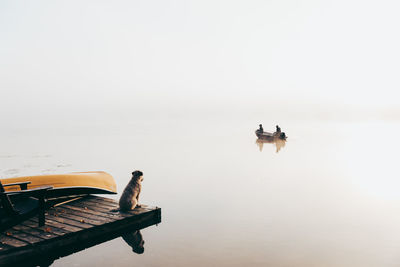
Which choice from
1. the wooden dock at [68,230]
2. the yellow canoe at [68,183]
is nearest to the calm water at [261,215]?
the wooden dock at [68,230]

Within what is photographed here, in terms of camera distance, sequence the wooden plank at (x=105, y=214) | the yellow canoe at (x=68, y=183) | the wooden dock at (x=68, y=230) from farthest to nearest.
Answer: the yellow canoe at (x=68, y=183) → the wooden plank at (x=105, y=214) → the wooden dock at (x=68, y=230)

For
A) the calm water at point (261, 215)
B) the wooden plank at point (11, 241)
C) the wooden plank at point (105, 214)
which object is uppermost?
the wooden plank at point (105, 214)

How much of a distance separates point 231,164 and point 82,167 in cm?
1071

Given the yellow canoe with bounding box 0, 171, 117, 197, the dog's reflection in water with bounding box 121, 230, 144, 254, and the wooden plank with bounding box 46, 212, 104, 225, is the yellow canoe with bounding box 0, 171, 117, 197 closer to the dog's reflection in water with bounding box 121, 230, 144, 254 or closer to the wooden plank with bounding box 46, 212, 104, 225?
the wooden plank with bounding box 46, 212, 104, 225

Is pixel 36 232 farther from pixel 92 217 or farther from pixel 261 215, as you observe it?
pixel 261 215

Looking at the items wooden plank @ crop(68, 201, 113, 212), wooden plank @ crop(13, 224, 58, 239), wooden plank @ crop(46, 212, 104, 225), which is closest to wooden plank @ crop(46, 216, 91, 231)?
wooden plank @ crop(46, 212, 104, 225)

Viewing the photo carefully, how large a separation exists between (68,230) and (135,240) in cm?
221

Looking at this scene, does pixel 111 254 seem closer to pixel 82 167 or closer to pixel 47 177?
pixel 47 177

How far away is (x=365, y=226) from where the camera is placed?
1070cm

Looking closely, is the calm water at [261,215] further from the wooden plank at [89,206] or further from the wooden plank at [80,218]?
the wooden plank at [89,206]

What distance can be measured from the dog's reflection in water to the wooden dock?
0.49m

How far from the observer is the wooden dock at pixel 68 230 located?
21.6ft

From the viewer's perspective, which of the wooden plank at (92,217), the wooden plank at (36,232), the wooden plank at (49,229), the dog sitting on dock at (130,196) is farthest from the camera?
the dog sitting on dock at (130,196)

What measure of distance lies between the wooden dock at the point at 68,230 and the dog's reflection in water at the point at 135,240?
1.60 feet
